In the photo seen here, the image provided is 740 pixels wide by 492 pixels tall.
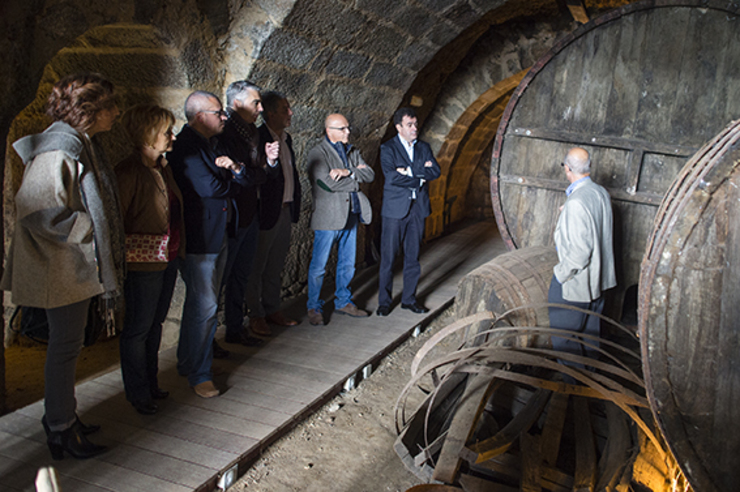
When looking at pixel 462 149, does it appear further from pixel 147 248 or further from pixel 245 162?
pixel 147 248

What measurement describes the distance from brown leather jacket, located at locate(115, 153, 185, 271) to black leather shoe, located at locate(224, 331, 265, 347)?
1.23m

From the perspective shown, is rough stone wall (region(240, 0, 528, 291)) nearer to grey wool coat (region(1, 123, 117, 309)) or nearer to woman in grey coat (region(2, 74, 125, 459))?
woman in grey coat (region(2, 74, 125, 459))

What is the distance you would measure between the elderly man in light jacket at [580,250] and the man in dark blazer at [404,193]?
128 centimetres

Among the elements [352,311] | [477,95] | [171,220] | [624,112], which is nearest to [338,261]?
[352,311]

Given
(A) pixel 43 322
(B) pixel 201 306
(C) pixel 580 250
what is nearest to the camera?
(A) pixel 43 322

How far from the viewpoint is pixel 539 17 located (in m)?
5.29

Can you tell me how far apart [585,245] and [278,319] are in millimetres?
2102

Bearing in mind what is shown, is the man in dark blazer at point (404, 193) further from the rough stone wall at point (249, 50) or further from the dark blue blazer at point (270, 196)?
the dark blue blazer at point (270, 196)

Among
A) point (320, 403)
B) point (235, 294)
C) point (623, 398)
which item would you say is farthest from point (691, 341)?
point (235, 294)

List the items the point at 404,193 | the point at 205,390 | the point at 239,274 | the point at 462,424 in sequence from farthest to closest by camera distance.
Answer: the point at 404,193, the point at 239,274, the point at 205,390, the point at 462,424

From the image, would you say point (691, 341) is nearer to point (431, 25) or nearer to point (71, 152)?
point (71, 152)

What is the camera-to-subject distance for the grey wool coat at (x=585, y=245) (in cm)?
306

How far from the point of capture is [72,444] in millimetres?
Result: 2283

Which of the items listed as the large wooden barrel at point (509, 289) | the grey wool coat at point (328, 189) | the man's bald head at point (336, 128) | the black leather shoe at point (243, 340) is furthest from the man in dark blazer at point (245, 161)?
the large wooden barrel at point (509, 289)
